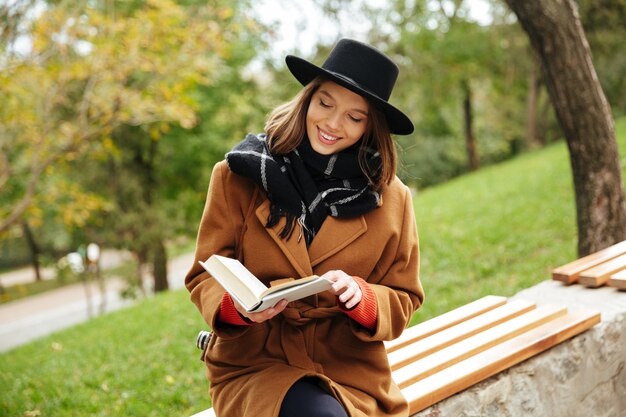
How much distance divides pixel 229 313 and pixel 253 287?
1.11 ft

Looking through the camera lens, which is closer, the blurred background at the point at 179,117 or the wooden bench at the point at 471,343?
the wooden bench at the point at 471,343

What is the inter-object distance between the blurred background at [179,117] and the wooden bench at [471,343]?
0.89 metres

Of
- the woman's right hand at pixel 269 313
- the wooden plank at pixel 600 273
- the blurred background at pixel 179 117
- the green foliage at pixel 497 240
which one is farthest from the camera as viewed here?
the blurred background at pixel 179 117

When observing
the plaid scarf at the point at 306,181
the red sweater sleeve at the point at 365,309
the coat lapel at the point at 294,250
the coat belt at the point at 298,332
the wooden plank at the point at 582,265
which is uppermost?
the plaid scarf at the point at 306,181

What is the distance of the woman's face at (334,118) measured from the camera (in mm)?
2160

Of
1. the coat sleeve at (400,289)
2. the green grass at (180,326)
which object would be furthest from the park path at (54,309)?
the coat sleeve at (400,289)

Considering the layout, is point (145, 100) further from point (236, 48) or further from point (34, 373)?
point (236, 48)

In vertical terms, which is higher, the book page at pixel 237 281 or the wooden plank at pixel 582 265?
the book page at pixel 237 281

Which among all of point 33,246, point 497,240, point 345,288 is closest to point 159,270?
point 497,240

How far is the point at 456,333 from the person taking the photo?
3.03 metres

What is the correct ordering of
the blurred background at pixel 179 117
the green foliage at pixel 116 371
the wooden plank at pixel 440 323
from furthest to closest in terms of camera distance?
the blurred background at pixel 179 117 < the green foliage at pixel 116 371 < the wooden plank at pixel 440 323

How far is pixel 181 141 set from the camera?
15.7 m

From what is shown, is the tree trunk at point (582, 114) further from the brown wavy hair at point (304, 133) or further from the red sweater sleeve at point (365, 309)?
the red sweater sleeve at point (365, 309)

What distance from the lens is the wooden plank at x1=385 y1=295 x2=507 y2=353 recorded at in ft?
9.85
